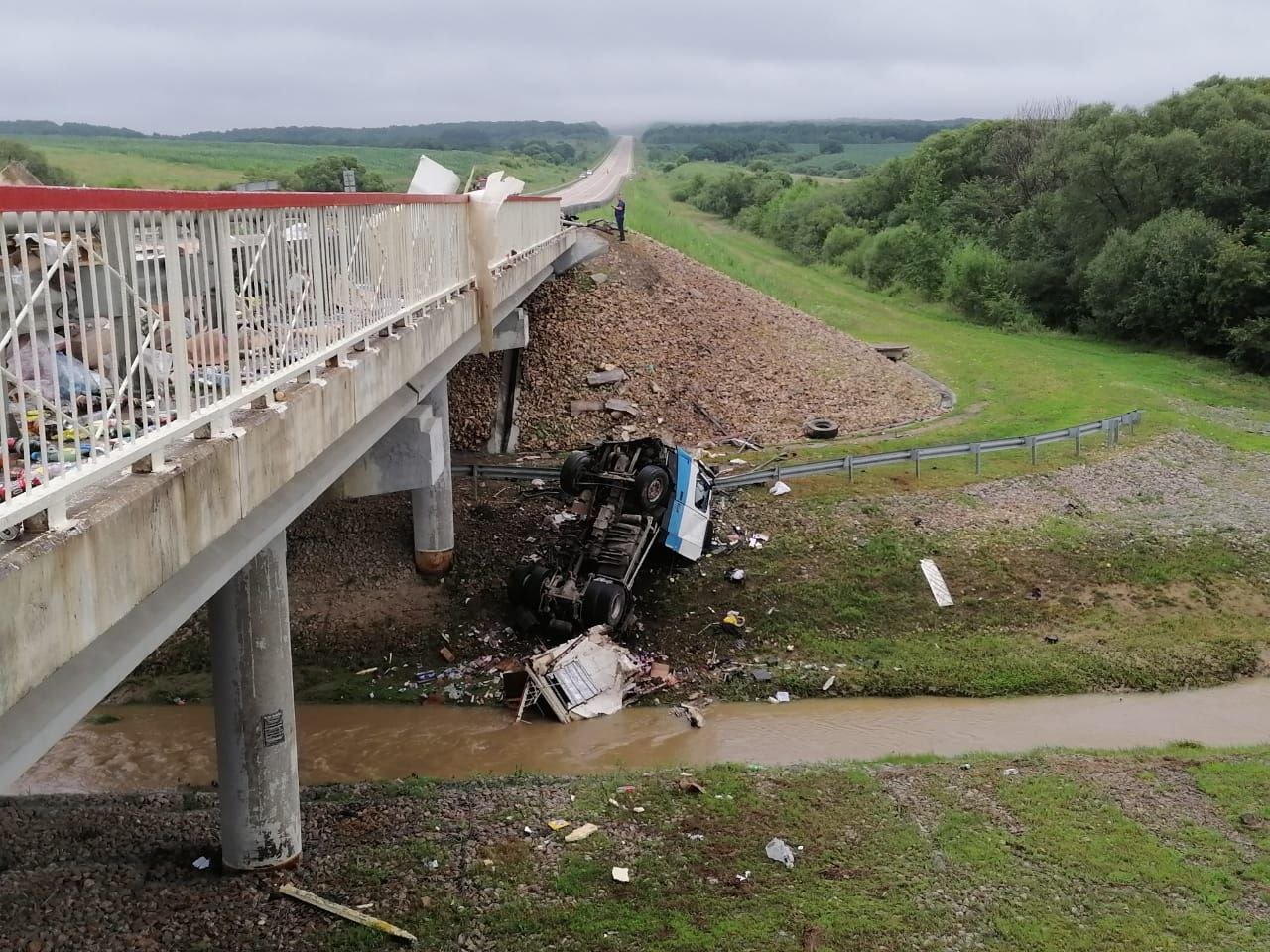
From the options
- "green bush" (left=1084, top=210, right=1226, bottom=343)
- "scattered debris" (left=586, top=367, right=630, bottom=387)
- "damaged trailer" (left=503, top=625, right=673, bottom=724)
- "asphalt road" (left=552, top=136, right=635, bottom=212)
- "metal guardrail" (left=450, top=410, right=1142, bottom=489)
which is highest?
"asphalt road" (left=552, top=136, right=635, bottom=212)

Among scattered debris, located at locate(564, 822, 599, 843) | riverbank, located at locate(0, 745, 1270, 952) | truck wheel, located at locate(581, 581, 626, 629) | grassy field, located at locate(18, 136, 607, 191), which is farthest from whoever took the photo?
grassy field, located at locate(18, 136, 607, 191)

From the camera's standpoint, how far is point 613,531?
1836 cm

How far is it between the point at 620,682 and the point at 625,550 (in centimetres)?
254

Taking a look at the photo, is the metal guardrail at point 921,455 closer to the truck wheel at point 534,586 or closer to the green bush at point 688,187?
the truck wheel at point 534,586

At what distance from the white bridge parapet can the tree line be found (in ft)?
124

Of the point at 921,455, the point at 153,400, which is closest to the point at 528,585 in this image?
the point at 921,455

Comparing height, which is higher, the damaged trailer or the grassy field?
the grassy field

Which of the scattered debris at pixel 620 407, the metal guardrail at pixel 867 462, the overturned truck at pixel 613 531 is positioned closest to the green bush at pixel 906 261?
the metal guardrail at pixel 867 462

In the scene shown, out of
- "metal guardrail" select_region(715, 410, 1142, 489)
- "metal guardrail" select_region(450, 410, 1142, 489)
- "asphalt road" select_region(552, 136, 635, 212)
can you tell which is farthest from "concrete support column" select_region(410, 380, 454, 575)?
"asphalt road" select_region(552, 136, 635, 212)

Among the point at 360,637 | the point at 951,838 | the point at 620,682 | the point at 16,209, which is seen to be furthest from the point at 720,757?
the point at 16,209

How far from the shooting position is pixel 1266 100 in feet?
150

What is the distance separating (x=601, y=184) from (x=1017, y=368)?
43046mm

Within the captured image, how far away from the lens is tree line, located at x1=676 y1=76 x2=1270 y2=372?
40656mm

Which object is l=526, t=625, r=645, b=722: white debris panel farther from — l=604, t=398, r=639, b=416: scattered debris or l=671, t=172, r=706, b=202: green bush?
l=671, t=172, r=706, b=202: green bush
